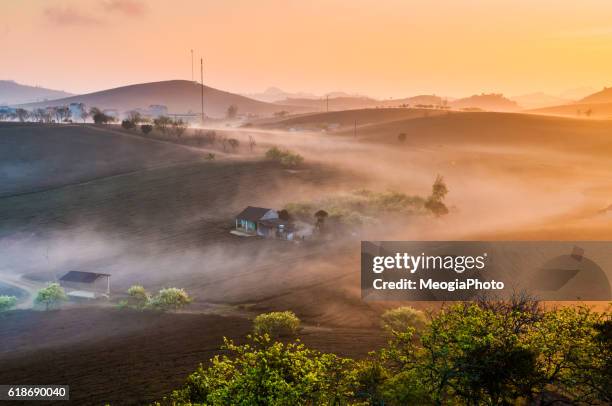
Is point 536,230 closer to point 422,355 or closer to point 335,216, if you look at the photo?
point 335,216

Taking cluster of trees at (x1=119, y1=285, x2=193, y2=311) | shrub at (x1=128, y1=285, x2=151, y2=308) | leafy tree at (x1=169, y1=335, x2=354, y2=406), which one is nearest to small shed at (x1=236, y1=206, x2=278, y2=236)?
cluster of trees at (x1=119, y1=285, x2=193, y2=311)

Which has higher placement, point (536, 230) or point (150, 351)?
point (536, 230)

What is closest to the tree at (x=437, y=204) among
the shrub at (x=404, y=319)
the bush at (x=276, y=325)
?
the shrub at (x=404, y=319)

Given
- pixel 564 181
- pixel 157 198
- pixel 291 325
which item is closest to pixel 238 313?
pixel 291 325

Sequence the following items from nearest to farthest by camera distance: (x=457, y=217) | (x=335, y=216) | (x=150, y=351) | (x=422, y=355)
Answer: (x=422, y=355) < (x=150, y=351) < (x=335, y=216) < (x=457, y=217)

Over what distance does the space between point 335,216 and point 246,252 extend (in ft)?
48.2

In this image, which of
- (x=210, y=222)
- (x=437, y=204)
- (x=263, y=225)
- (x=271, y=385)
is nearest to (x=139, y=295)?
(x=263, y=225)

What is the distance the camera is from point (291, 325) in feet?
119

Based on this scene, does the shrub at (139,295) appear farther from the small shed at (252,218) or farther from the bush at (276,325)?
the small shed at (252,218)

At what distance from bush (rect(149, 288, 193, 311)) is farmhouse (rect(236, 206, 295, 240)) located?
22.5 m

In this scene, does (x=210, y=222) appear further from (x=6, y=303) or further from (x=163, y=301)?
(x=6, y=303)

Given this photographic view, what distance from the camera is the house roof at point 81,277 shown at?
172ft

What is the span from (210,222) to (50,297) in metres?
29.1

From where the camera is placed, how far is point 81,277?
5294 centimetres
